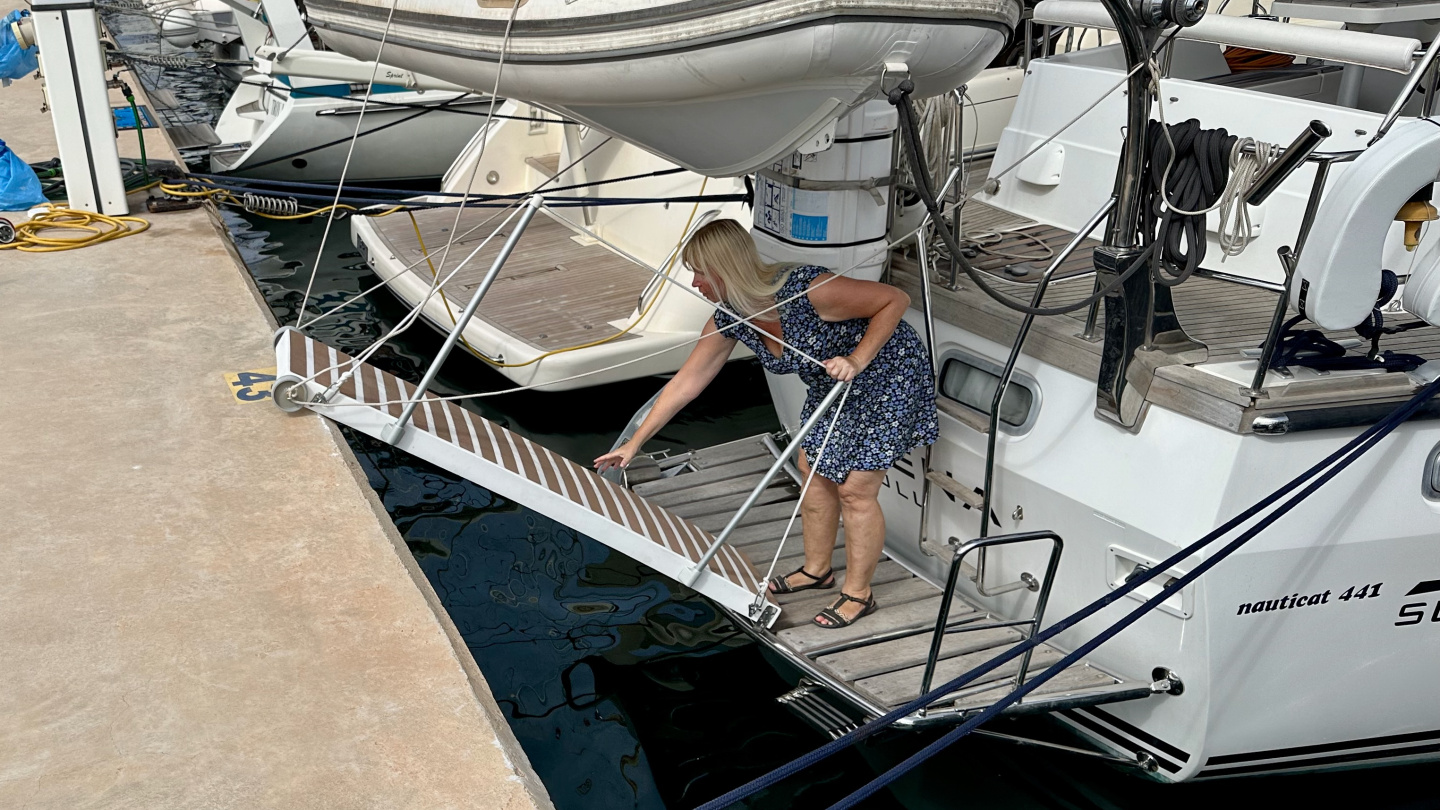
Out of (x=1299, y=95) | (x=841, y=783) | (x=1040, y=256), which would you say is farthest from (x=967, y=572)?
(x=1299, y=95)

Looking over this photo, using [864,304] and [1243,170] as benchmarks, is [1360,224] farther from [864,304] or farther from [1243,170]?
[864,304]

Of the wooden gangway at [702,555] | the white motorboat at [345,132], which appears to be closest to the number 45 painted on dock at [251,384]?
the wooden gangway at [702,555]

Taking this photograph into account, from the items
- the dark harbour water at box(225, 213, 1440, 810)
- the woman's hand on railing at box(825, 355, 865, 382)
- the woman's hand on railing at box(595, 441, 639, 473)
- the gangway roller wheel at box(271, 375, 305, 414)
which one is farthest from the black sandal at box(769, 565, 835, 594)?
the gangway roller wheel at box(271, 375, 305, 414)

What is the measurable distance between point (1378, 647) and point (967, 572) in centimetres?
123

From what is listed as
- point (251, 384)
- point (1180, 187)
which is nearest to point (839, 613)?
point (1180, 187)

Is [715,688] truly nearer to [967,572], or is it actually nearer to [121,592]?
[967,572]

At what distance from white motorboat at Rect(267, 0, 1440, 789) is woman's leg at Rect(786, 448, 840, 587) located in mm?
159

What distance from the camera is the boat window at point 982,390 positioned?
385 cm

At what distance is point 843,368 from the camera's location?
142 inches

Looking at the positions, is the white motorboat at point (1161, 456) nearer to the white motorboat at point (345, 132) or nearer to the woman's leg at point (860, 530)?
the woman's leg at point (860, 530)

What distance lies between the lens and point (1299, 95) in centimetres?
517

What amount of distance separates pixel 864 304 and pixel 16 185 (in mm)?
6989

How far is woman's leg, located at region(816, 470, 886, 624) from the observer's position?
12.8 ft

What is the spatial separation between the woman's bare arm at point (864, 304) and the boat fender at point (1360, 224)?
3.62ft
